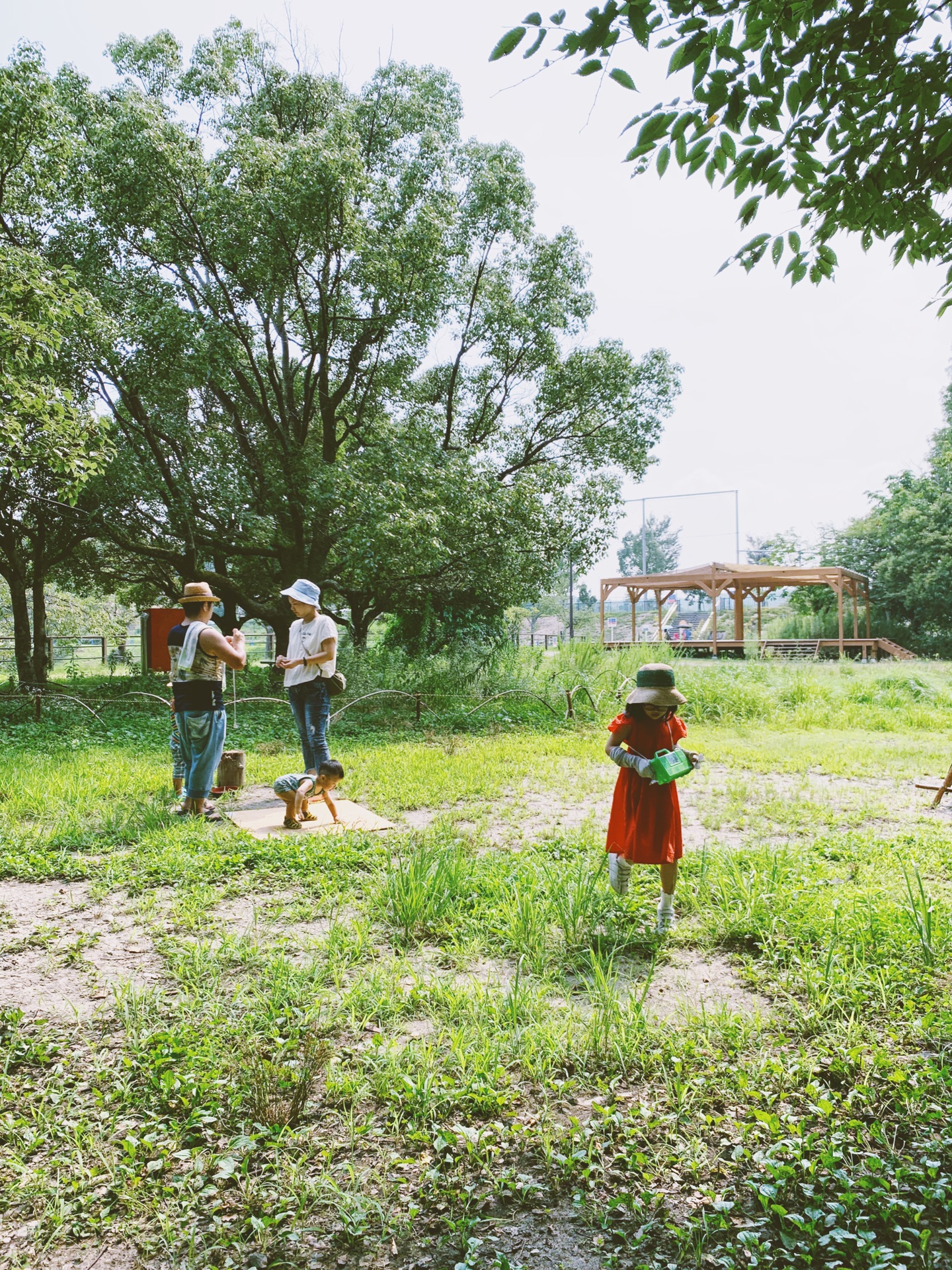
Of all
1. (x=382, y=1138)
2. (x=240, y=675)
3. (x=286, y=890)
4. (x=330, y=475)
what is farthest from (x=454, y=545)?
(x=382, y=1138)

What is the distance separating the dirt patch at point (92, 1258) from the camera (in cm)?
199

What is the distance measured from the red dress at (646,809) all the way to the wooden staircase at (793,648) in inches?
894

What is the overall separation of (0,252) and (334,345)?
7467 mm

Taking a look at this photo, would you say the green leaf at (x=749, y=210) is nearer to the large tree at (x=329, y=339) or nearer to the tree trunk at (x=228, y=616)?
the large tree at (x=329, y=339)

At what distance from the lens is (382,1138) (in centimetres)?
247

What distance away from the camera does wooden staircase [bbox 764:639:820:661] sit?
26087 mm

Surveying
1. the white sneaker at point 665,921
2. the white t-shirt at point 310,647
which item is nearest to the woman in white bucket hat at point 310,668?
the white t-shirt at point 310,647

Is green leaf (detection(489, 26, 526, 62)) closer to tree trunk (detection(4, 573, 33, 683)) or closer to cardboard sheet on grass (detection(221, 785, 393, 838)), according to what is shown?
cardboard sheet on grass (detection(221, 785, 393, 838))

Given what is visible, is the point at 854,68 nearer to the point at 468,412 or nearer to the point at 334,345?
the point at 334,345

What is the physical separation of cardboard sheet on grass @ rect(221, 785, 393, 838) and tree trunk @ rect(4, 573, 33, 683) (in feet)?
40.3

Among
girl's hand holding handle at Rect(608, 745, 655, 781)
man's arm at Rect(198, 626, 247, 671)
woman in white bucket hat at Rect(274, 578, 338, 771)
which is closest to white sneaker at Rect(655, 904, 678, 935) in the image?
girl's hand holding handle at Rect(608, 745, 655, 781)

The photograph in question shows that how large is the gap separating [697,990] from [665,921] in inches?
23.6

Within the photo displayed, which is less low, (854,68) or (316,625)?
(854,68)

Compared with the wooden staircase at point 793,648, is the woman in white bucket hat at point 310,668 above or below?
above
